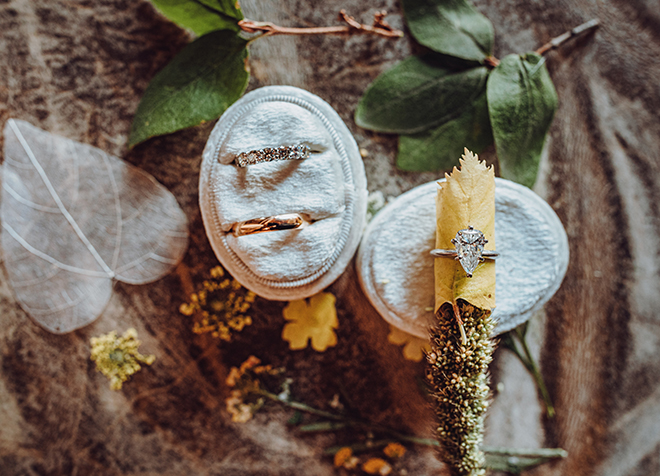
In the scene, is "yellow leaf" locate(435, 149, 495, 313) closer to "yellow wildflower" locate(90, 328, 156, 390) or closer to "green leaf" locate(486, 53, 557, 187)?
"green leaf" locate(486, 53, 557, 187)

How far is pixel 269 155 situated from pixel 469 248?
1.13 ft

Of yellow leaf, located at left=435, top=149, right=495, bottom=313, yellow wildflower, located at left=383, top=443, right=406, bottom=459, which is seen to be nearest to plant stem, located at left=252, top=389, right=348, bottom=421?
yellow wildflower, located at left=383, top=443, right=406, bottom=459

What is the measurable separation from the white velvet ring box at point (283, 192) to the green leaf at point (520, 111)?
303 millimetres

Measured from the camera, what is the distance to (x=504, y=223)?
0.71 metres

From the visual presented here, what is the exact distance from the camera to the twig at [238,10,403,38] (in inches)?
29.0

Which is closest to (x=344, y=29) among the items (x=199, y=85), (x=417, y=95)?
(x=417, y=95)

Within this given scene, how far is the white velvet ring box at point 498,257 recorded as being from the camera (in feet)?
2.32

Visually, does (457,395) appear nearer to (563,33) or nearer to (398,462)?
(398,462)

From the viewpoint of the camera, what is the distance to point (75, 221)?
32.4 inches

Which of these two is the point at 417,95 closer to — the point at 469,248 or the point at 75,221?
the point at 469,248

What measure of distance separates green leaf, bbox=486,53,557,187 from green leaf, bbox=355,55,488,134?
49mm

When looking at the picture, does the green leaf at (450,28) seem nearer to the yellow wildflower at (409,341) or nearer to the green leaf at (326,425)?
the yellow wildflower at (409,341)

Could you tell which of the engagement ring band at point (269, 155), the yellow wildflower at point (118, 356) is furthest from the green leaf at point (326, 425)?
the engagement ring band at point (269, 155)

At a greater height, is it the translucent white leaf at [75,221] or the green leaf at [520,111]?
the green leaf at [520,111]
